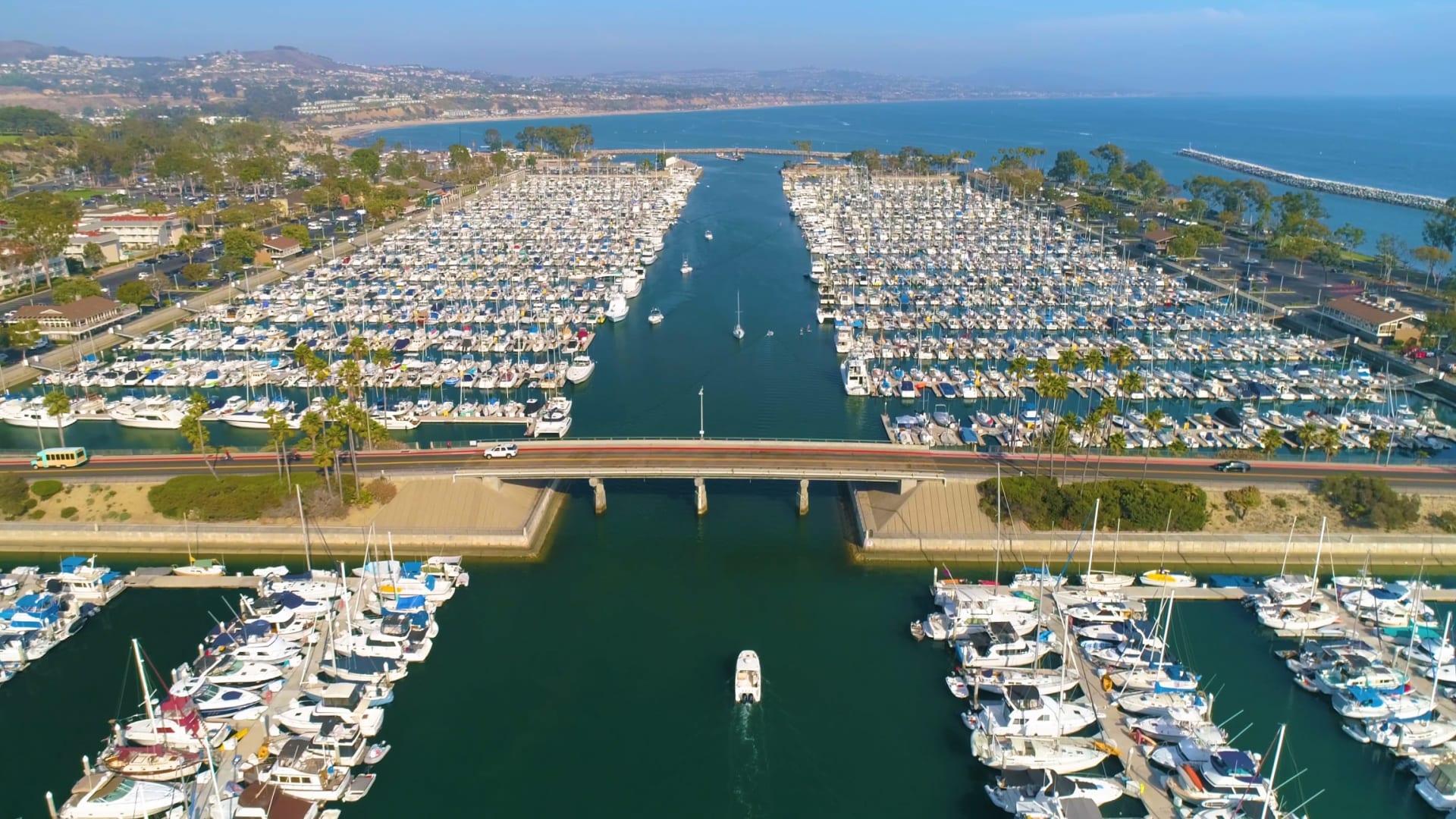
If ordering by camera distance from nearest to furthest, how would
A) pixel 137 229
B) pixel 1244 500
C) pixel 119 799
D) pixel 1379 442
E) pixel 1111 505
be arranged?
pixel 119 799, pixel 1111 505, pixel 1244 500, pixel 1379 442, pixel 137 229

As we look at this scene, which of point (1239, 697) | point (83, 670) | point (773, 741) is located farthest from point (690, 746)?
point (83, 670)

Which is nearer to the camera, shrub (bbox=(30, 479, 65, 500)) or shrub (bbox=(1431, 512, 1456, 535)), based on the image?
shrub (bbox=(1431, 512, 1456, 535))

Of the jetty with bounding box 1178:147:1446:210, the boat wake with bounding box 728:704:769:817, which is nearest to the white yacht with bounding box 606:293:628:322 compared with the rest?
the boat wake with bounding box 728:704:769:817

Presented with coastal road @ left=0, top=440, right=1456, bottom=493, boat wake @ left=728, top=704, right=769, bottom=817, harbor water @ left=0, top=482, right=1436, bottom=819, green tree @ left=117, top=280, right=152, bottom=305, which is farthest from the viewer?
green tree @ left=117, top=280, right=152, bottom=305

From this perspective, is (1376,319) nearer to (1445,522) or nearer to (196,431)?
(1445,522)

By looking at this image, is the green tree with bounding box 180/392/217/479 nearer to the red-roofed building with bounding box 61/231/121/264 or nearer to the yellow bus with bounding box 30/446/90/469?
the yellow bus with bounding box 30/446/90/469

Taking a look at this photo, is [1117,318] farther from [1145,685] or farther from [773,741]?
[773,741]

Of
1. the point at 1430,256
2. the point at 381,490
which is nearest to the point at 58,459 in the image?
the point at 381,490
